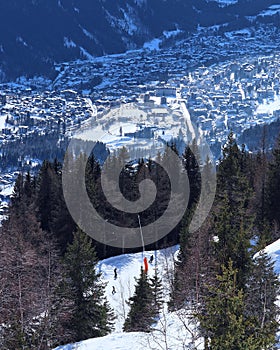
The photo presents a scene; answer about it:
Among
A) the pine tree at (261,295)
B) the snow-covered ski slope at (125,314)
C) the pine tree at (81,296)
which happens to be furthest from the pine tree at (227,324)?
the pine tree at (81,296)

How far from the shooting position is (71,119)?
161 m

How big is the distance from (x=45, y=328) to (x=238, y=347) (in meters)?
8.33

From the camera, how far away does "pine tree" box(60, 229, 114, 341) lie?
24469mm

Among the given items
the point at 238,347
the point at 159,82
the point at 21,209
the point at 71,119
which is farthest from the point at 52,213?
the point at 159,82

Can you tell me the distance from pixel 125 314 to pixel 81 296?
736cm

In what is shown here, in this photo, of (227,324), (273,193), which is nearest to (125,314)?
(273,193)

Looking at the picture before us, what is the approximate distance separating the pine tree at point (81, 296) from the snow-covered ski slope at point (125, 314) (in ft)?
3.50

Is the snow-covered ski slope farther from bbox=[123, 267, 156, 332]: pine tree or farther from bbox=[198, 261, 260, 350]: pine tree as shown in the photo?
bbox=[198, 261, 260, 350]: pine tree

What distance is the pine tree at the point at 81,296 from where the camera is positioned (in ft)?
80.3

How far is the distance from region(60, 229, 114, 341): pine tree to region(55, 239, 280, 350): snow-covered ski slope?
1066 mm

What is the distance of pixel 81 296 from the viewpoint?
24.9 meters

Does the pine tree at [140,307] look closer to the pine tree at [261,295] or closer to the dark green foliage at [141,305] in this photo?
the dark green foliage at [141,305]

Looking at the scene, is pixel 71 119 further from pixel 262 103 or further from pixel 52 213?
pixel 52 213

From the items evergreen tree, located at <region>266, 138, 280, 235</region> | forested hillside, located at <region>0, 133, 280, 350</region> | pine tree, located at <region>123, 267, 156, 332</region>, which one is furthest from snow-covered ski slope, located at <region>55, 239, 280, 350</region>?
evergreen tree, located at <region>266, 138, 280, 235</region>
